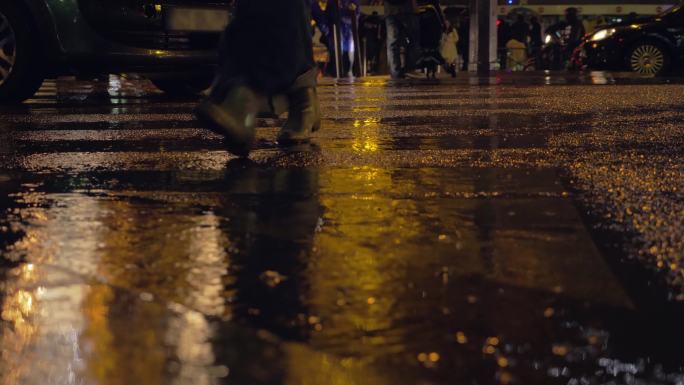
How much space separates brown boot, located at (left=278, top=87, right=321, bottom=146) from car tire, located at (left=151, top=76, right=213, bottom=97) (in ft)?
15.8

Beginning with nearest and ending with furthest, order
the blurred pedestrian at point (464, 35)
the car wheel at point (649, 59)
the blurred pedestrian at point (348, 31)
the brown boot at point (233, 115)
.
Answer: the brown boot at point (233, 115) → the car wheel at point (649, 59) → the blurred pedestrian at point (348, 31) → the blurred pedestrian at point (464, 35)

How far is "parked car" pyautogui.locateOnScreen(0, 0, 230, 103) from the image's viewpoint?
744 centimetres

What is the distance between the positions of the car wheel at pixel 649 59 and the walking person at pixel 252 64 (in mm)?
11842

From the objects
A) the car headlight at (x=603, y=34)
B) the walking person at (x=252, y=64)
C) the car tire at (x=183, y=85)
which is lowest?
the car headlight at (x=603, y=34)

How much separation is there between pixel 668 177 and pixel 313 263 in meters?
1.70

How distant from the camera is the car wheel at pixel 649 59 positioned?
15578 millimetres

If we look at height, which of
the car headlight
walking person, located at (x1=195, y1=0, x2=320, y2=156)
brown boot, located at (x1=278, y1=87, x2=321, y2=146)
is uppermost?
walking person, located at (x1=195, y1=0, x2=320, y2=156)

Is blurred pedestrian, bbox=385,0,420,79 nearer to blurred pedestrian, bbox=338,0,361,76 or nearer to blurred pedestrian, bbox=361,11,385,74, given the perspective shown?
blurred pedestrian, bbox=338,0,361,76

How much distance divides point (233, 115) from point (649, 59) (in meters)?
12.5

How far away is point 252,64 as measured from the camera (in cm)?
434

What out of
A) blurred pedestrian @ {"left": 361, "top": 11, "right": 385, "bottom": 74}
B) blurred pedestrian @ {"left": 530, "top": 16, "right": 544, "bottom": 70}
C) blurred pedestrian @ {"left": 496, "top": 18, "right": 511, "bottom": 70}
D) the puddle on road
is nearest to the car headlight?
blurred pedestrian @ {"left": 361, "top": 11, "right": 385, "bottom": 74}

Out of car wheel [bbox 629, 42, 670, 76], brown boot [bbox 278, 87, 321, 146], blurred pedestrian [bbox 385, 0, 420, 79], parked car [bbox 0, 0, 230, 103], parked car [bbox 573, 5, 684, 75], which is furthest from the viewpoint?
parked car [bbox 573, 5, 684, 75]

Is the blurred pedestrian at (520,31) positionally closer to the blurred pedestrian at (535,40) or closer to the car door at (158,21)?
the blurred pedestrian at (535,40)

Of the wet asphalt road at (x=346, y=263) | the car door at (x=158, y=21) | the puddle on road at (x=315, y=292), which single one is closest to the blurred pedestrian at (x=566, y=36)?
the car door at (x=158, y=21)
